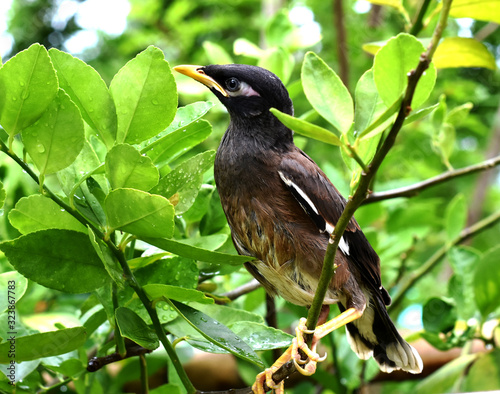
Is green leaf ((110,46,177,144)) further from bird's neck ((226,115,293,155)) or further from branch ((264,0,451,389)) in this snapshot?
bird's neck ((226,115,293,155))

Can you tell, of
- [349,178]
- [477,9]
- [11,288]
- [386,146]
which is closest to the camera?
[386,146]

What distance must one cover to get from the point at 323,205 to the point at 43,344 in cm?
67

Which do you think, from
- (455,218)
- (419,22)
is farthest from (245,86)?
(455,218)

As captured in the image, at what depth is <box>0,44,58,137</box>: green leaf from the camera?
0.75 metres

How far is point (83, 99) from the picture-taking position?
86 centimetres

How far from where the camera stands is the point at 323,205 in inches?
50.2

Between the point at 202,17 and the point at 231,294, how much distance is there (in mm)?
2384

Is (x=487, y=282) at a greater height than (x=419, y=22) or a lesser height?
lesser

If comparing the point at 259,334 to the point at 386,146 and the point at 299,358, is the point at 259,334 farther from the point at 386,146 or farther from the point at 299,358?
the point at 386,146

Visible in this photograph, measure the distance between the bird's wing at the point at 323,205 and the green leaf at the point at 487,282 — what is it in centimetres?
22

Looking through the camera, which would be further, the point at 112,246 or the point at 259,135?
the point at 259,135

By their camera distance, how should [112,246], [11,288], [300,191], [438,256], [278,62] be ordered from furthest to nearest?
[438,256]
[278,62]
[300,191]
[11,288]
[112,246]

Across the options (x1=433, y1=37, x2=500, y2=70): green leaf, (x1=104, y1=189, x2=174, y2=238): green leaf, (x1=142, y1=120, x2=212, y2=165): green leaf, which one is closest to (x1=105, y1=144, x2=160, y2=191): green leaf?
(x1=104, y1=189, x2=174, y2=238): green leaf

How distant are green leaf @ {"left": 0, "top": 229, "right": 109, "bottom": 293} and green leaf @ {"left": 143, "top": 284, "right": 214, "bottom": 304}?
0.07 meters
